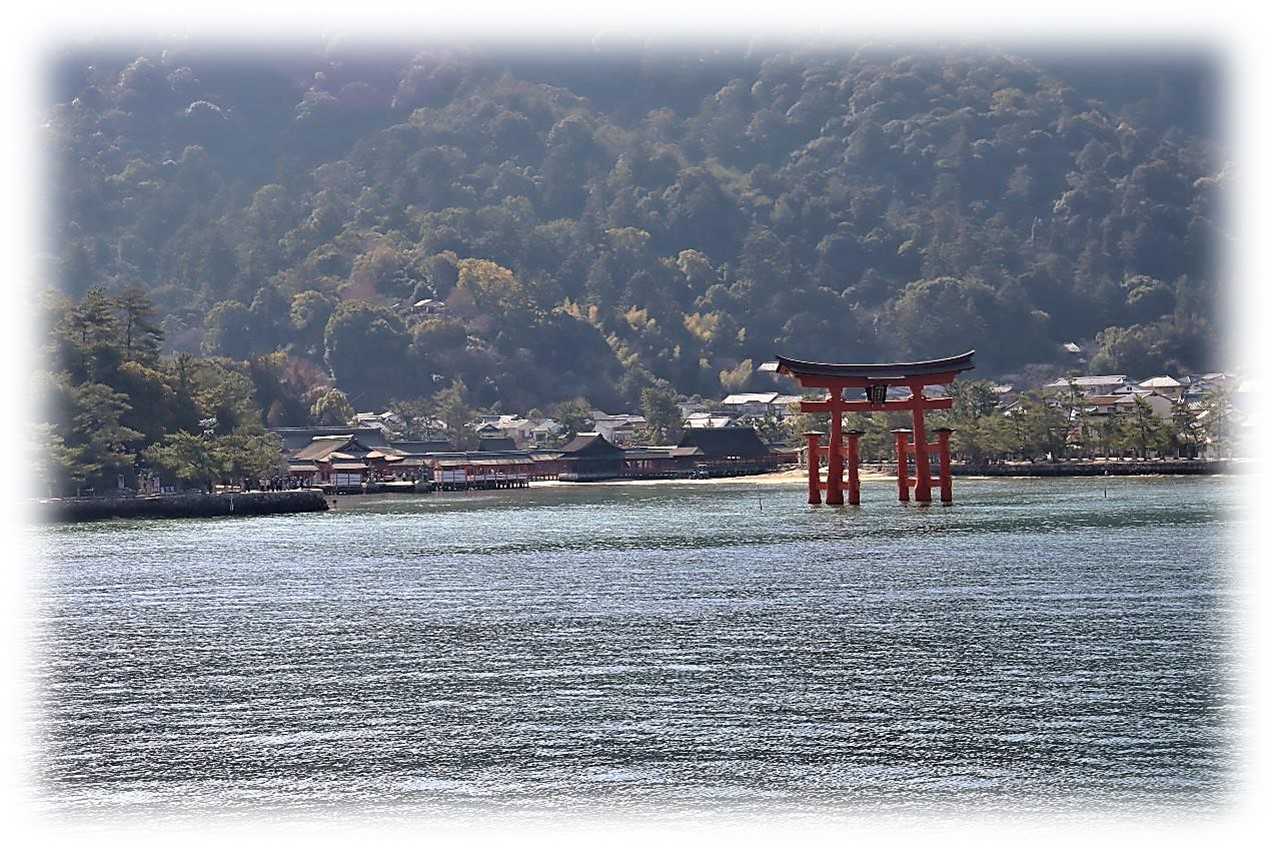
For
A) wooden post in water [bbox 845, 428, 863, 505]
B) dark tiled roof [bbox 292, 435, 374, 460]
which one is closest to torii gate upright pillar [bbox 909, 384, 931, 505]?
wooden post in water [bbox 845, 428, 863, 505]

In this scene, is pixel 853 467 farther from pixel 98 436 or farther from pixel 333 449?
pixel 333 449

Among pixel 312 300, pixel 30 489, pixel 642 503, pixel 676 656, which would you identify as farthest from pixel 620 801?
pixel 312 300

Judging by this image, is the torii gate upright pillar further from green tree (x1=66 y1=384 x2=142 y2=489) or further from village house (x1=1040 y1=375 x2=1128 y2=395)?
village house (x1=1040 y1=375 x2=1128 y2=395)

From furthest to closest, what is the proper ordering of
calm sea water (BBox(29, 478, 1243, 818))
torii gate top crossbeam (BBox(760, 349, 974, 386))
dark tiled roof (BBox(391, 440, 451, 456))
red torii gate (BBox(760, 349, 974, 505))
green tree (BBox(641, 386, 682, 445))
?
green tree (BBox(641, 386, 682, 445))
dark tiled roof (BBox(391, 440, 451, 456))
red torii gate (BBox(760, 349, 974, 505))
torii gate top crossbeam (BBox(760, 349, 974, 386))
calm sea water (BBox(29, 478, 1243, 818))

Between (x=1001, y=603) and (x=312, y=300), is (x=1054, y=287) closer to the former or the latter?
(x=312, y=300)

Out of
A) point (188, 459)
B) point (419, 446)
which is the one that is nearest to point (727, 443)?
point (419, 446)
